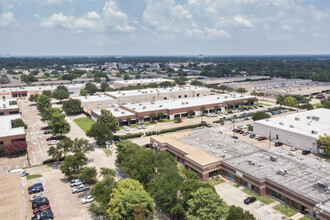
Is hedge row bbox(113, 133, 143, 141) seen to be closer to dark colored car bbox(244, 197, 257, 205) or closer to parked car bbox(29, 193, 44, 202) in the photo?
parked car bbox(29, 193, 44, 202)

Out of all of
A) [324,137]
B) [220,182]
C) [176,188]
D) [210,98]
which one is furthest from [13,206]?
[210,98]

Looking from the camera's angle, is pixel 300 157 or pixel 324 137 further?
pixel 324 137

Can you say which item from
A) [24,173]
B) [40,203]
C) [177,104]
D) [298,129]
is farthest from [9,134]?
[298,129]

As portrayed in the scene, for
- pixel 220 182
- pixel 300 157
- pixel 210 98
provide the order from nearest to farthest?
1. pixel 220 182
2. pixel 300 157
3. pixel 210 98

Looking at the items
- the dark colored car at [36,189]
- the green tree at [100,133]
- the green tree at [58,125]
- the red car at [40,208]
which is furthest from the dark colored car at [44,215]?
the green tree at [58,125]

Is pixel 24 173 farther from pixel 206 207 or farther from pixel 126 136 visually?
pixel 206 207

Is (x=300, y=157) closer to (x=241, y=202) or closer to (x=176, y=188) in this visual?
(x=241, y=202)

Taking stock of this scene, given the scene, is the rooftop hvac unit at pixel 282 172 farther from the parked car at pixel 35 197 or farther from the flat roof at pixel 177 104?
the flat roof at pixel 177 104
